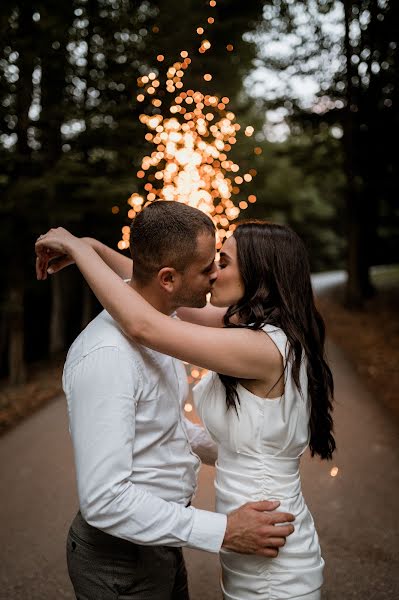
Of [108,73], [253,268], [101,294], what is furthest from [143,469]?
[108,73]

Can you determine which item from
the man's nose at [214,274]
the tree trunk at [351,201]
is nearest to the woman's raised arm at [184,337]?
the man's nose at [214,274]

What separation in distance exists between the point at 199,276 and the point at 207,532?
96 centimetres

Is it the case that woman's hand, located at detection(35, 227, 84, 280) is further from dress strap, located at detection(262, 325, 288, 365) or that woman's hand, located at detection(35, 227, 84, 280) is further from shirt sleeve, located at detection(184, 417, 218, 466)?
shirt sleeve, located at detection(184, 417, 218, 466)

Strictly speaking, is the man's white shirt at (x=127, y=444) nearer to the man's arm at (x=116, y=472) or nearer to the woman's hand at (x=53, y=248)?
the man's arm at (x=116, y=472)

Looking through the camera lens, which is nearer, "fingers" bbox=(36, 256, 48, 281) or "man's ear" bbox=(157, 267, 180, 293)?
"man's ear" bbox=(157, 267, 180, 293)

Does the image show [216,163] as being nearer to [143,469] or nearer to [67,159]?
[67,159]

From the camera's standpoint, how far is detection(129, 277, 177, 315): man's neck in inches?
91.8

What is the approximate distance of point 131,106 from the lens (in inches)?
428

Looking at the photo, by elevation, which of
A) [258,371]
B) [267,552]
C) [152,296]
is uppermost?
[152,296]

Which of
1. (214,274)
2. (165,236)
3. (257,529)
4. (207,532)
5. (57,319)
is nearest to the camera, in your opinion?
(207,532)

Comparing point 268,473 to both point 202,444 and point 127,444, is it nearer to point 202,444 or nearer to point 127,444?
point 202,444

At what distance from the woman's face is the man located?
0.06 m

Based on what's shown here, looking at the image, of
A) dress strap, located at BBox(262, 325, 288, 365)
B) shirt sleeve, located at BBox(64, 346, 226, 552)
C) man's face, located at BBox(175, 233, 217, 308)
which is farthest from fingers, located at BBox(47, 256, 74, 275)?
dress strap, located at BBox(262, 325, 288, 365)

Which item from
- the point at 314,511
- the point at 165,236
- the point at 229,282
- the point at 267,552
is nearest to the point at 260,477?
the point at 267,552
